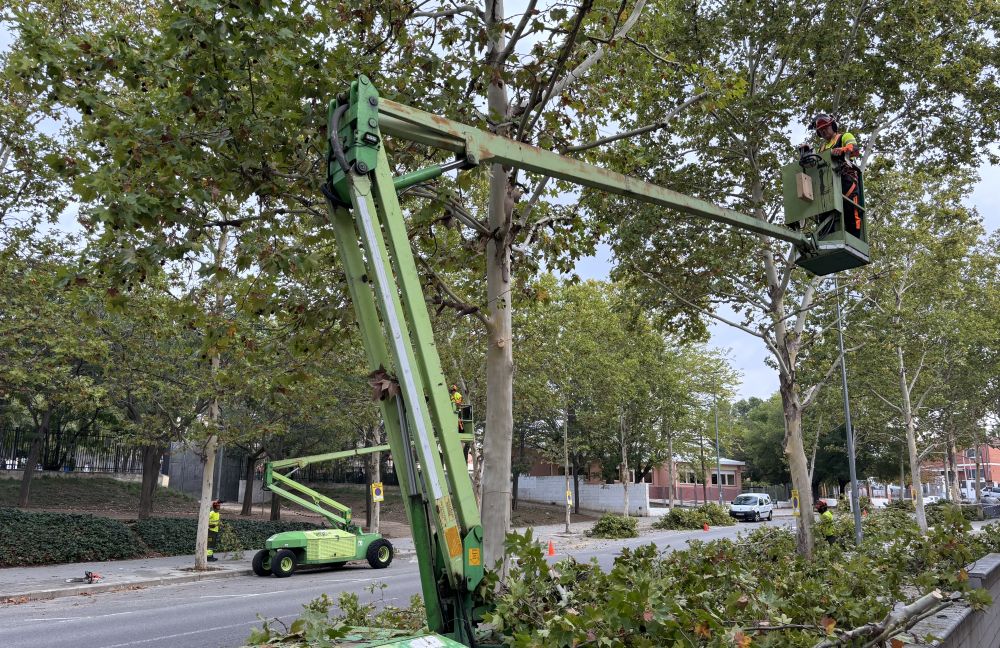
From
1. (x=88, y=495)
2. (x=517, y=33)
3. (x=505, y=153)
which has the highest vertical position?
(x=517, y=33)

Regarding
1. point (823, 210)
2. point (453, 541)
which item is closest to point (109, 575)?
point (453, 541)

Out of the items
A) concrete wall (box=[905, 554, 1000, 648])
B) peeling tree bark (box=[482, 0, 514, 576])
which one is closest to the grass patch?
peeling tree bark (box=[482, 0, 514, 576])

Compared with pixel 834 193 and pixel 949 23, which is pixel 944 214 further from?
pixel 834 193

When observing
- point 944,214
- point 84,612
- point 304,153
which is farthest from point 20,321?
point 944,214

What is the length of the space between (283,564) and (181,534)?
583 centimetres

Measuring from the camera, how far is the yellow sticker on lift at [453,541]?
339cm

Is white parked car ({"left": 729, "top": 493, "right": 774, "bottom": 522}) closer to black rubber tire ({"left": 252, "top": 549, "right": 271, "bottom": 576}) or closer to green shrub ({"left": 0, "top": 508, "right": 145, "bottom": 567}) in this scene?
black rubber tire ({"left": 252, "top": 549, "right": 271, "bottom": 576})

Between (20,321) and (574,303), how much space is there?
2024 centimetres

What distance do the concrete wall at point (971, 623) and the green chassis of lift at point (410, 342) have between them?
3.13 metres

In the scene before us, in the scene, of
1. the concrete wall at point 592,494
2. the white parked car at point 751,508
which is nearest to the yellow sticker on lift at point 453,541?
the concrete wall at point 592,494

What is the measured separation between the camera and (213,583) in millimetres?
17375

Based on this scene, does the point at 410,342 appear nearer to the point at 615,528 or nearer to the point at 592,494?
the point at 615,528

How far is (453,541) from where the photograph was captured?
340 cm

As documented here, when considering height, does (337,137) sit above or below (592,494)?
above
